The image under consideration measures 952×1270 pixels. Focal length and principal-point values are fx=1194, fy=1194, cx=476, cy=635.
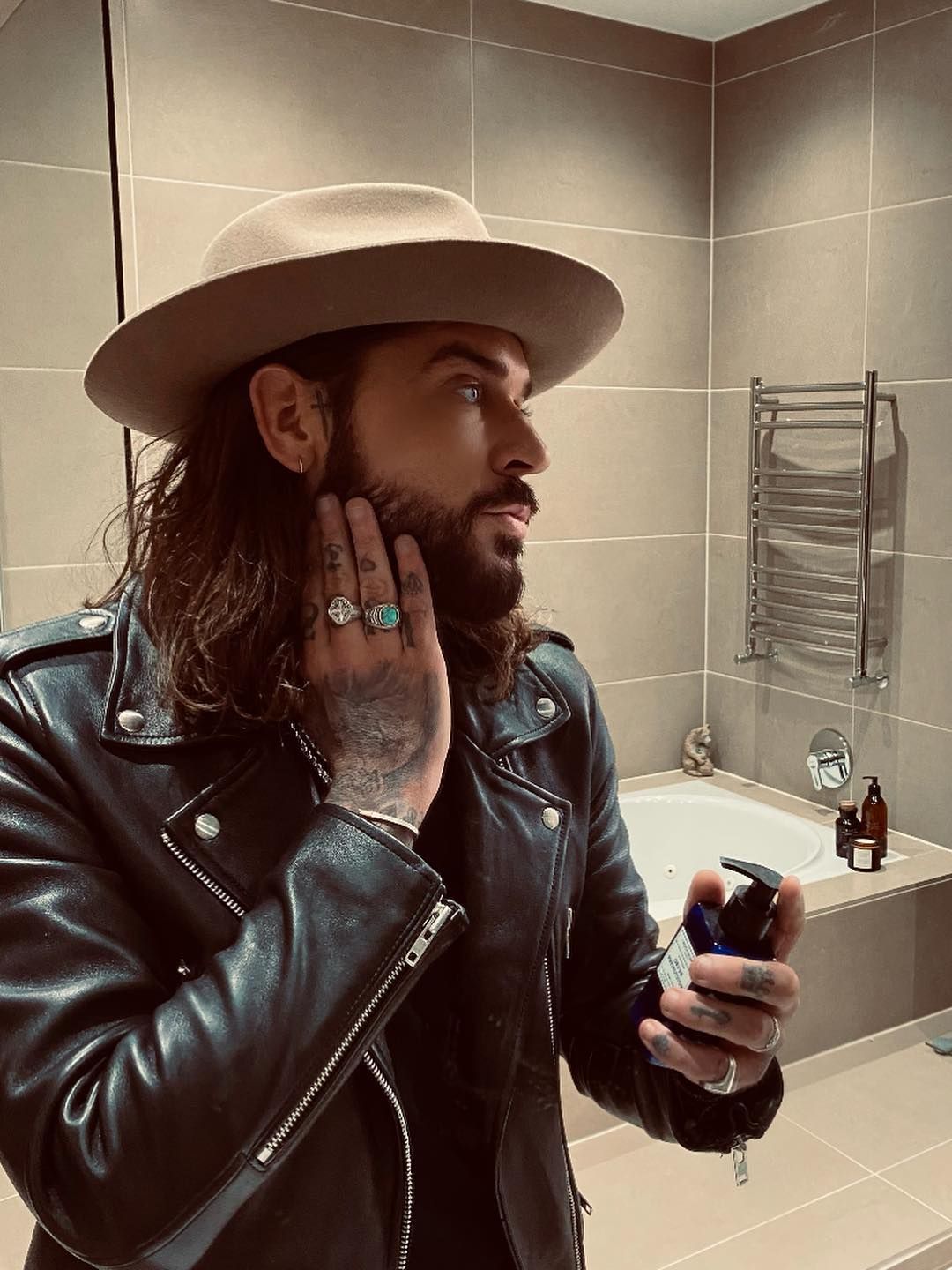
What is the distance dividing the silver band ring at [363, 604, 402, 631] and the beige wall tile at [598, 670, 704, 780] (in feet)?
7.24

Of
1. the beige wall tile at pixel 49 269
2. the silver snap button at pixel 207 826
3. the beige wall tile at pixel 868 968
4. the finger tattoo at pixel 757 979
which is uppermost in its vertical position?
the beige wall tile at pixel 49 269

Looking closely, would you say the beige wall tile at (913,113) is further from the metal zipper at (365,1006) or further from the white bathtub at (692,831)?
the metal zipper at (365,1006)

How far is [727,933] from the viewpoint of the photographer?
30.7 inches

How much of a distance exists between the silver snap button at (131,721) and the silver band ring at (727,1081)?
436 millimetres

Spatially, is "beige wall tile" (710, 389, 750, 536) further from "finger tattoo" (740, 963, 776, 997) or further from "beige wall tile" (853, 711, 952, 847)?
"finger tattoo" (740, 963, 776, 997)

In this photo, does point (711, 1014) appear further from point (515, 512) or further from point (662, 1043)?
point (515, 512)

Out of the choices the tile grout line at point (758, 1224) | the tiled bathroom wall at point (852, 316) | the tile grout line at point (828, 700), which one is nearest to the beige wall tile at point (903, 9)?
the tiled bathroom wall at point (852, 316)

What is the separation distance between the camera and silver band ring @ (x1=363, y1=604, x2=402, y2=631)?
2.46 ft

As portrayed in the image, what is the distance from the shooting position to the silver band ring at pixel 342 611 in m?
0.75

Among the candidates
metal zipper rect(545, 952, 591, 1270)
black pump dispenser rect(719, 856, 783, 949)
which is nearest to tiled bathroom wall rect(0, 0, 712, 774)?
metal zipper rect(545, 952, 591, 1270)

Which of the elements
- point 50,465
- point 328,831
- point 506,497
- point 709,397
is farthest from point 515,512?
point 709,397

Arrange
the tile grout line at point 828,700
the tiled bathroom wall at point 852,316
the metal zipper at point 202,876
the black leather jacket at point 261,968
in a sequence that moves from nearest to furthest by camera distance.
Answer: the black leather jacket at point 261,968 → the metal zipper at point 202,876 → the tiled bathroom wall at point 852,316 → the tile grout line at point 828,700

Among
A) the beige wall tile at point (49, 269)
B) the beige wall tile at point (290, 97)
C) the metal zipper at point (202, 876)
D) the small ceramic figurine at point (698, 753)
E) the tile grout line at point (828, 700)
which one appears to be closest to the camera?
the metal zipper at point (202, 876)

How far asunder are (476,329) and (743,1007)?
49cm
